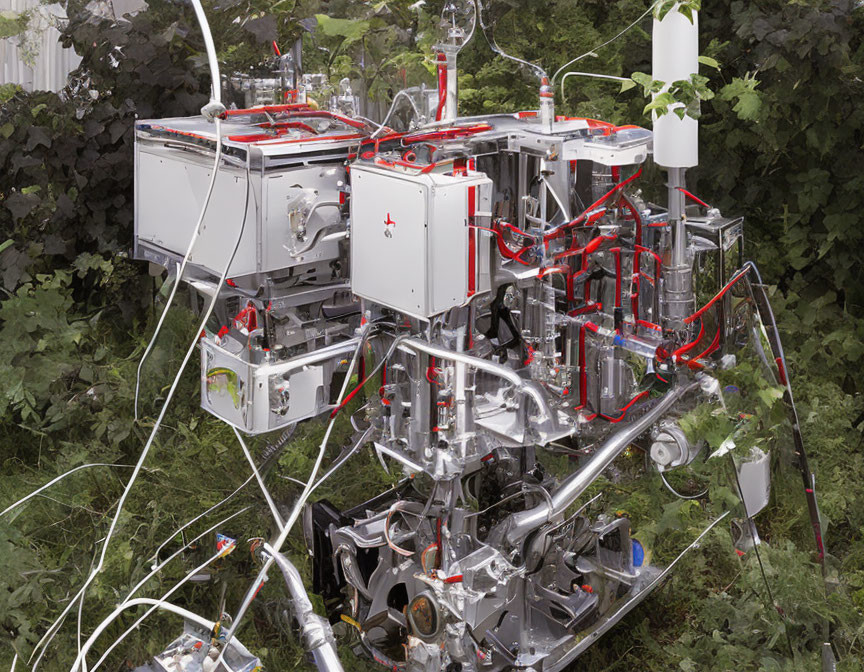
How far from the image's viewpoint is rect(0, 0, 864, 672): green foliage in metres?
4.57

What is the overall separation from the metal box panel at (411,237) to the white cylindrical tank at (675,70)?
27.6 inches

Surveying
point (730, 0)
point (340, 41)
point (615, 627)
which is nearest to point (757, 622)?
point (615, 627)

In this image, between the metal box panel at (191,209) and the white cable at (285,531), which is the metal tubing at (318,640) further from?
the metal box panel at (191,209)

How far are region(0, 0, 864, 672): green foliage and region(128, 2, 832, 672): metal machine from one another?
558 mm

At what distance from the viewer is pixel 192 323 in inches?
176

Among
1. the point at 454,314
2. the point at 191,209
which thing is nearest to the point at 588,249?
the point at 454,314

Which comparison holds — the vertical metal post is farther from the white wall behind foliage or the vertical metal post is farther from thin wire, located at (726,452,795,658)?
the white wall behind foliage

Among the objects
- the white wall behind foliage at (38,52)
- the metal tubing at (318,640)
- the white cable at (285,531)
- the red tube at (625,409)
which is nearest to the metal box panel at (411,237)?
the white cable at (285,531)

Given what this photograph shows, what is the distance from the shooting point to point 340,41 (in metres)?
3.90

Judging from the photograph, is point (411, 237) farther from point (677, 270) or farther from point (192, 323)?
point (192, 323)

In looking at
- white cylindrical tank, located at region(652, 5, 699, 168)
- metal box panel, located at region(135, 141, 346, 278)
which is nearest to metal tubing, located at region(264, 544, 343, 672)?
metal box panel, located at region(135, 141, 346, 278)

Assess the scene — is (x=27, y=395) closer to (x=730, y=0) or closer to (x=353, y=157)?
(x=353, y=157)

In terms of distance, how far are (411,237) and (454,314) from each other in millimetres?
385

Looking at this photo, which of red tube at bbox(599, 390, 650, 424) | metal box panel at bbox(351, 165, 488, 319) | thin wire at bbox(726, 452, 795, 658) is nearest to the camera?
metal box panel at bbox(351, 165, 488, 319)
